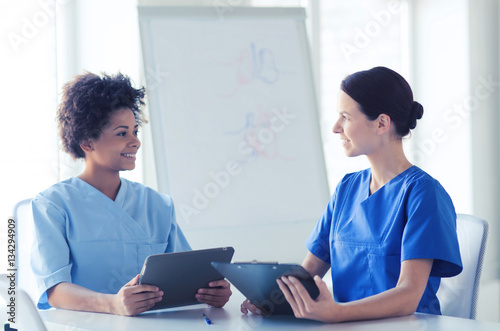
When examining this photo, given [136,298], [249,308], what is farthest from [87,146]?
[249,308]

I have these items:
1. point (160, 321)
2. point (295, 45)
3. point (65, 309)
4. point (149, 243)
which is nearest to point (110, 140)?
point (149, 243)

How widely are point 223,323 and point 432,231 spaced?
51cm

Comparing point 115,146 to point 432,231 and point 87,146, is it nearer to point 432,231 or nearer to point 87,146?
point 87,146

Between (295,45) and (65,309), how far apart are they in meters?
1.53

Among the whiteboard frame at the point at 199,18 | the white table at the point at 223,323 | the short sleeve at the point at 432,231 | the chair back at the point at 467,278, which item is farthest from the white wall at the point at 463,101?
the white table at the point at 223,323

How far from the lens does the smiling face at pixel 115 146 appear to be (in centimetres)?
160

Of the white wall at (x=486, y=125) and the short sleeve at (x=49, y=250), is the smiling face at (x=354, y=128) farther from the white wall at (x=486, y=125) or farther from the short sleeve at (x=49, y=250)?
the white wall at (x=486, y=125)

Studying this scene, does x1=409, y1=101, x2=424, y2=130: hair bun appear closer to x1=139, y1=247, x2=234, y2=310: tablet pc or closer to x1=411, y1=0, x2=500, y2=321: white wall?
x1=139, y1=247, x2=234, y2=310: tablet pc

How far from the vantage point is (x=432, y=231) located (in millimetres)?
1266

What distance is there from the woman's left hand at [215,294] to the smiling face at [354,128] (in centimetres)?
47

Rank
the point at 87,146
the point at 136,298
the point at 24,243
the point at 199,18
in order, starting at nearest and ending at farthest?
1. the point at 136,298
2. the point at 87,146
3. the point at 24,243
4. the point at 199,18

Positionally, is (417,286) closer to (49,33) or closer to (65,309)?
(65,309)

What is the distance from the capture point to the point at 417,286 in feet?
4.03

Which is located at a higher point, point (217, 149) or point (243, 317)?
point (217, 149)
